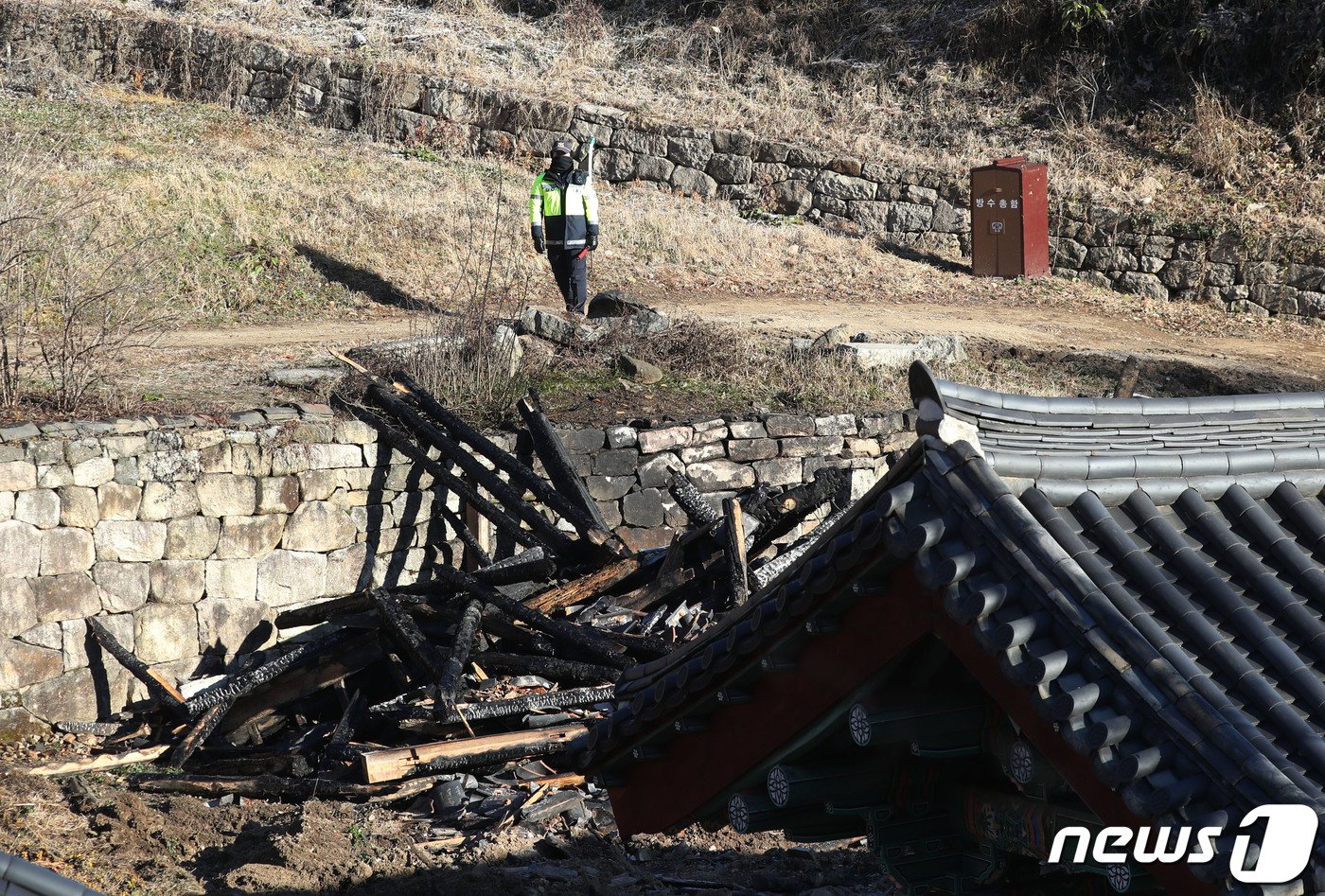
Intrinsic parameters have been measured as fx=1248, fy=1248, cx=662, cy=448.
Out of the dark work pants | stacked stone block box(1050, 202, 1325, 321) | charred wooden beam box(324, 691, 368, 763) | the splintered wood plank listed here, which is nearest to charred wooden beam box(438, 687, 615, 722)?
charred wooden beam box(324, 691, 368, 763)

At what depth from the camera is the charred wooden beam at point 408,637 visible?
8992mm

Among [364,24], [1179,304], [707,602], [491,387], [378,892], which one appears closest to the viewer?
[378,892]

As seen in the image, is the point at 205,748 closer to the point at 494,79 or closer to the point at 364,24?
the point at 494,79

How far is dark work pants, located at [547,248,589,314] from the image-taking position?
540 inches

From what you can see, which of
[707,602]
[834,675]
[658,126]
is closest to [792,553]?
[707,602]

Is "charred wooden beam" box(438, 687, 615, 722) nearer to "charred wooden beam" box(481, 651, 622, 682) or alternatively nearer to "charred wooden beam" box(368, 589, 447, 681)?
"charred wooden beam" box(481, 651, 622, 682)

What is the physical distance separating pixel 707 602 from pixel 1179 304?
34.9ft

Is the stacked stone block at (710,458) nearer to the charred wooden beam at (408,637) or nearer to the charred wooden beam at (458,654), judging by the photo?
the charred wooden beam at (458,654)

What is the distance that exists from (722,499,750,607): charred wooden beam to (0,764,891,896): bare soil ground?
1.99 metres

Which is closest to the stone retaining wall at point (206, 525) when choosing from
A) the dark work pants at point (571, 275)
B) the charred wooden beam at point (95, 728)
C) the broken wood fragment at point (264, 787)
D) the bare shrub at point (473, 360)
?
the charred wooden beam at point (95, 728)

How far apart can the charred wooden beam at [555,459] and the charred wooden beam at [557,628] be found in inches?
43.6

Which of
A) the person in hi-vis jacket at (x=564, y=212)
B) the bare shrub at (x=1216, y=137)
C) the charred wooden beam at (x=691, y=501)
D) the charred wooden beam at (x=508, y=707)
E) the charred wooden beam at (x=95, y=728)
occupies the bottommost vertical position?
the charred wooden beam at (x=95, y=728)

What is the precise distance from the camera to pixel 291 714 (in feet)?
30.5

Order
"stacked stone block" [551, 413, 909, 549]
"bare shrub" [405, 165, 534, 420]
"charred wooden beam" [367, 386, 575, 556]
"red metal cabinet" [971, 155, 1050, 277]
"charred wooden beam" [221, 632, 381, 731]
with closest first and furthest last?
"charred wooden beam" [221, 632, 381, 731] → "charred wooden beam" [367, 386, 575, 556] → "stacked stone block" [551, 413, 909, 549] → "bare shrub" [405, 165, 534, 420] → "red metal cabinet" [971, 155, 1050, 277]
